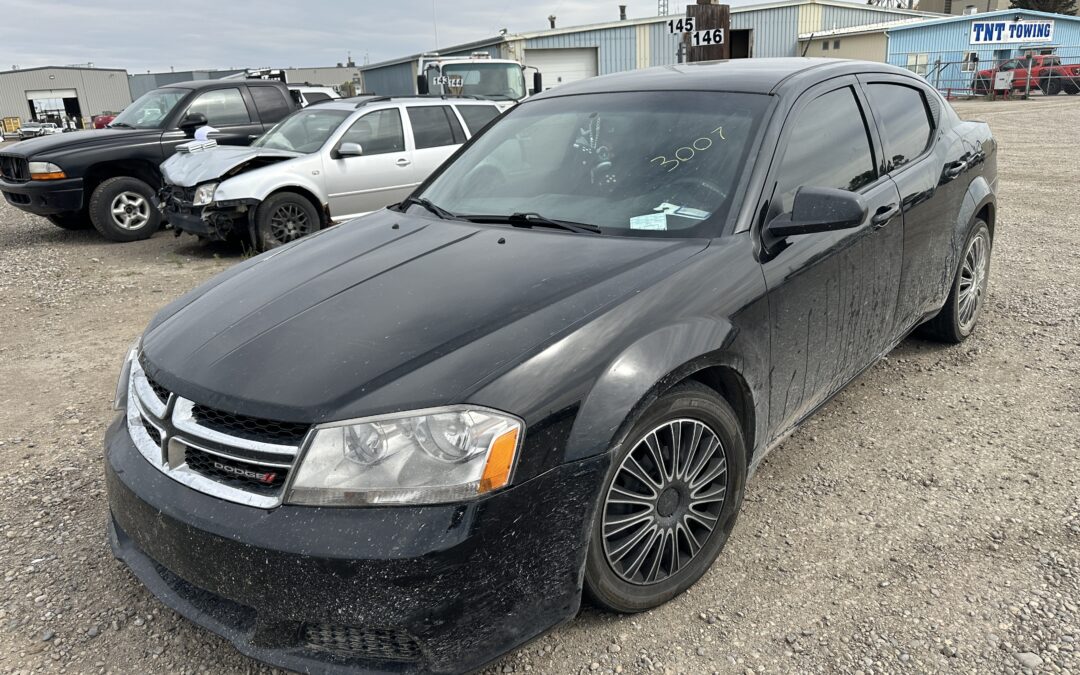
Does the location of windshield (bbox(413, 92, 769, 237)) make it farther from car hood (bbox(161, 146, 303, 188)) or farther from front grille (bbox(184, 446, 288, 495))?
car hood (bbox(161, 146, 303, 188))

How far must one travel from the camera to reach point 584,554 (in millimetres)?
2062

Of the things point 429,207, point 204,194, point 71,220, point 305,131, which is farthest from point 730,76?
point 71,220

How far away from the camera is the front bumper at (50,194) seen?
8789mm

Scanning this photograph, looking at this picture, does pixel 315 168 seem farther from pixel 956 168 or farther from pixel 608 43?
pixel 608 43

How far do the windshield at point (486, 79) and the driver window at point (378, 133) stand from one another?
474cm

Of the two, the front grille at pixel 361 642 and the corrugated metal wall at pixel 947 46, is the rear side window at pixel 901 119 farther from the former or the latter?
the corrugated metal wall at pixel 947 46

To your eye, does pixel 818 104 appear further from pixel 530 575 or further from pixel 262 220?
pixel 262 220

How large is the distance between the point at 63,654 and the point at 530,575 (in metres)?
1.55

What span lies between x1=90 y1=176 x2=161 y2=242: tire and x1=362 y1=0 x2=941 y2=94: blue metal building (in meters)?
23.5

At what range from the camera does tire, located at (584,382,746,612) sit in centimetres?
220

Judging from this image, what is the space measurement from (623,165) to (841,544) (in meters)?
1.62

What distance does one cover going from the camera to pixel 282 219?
7.73 meters

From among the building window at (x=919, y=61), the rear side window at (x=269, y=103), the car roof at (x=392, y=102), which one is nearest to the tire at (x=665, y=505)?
the car roof at (x=392, y=102)

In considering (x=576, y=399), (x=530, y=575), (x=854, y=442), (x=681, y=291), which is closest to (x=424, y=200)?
(x=681, y=291)
